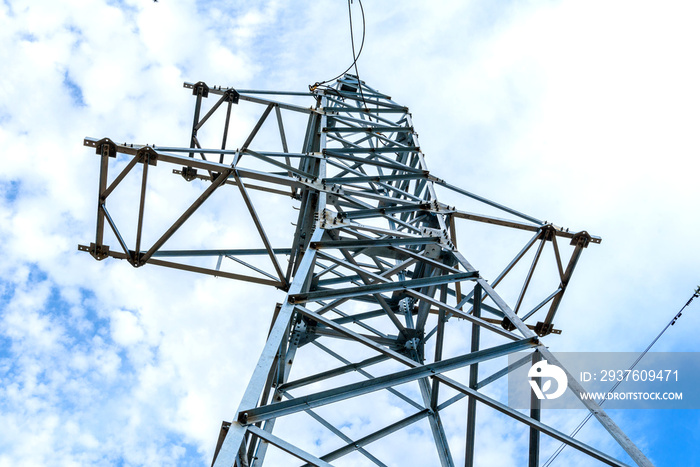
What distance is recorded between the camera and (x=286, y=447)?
218 inches

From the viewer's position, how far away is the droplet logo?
670cm

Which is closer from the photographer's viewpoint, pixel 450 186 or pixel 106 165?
pixel 106 165

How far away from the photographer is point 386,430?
8.97 metres

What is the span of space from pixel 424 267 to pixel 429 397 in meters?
2.18

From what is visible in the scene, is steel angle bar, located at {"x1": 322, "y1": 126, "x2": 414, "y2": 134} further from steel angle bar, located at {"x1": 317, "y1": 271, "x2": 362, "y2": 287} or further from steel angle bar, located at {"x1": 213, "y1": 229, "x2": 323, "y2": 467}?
steel angle bar, located at {"x1": 213, "y1": 229, "x2": 323, "y2": 467}

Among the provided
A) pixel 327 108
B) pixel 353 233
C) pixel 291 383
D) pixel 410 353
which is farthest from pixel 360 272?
pixel 327 108

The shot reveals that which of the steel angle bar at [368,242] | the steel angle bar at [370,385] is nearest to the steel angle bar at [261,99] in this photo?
the steel angle bar at [368,242]

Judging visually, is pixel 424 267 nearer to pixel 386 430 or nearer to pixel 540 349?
pixel 386 430

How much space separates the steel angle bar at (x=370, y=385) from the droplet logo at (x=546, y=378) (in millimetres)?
265

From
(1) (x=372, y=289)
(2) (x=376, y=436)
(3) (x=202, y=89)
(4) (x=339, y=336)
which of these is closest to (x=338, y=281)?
(4) (x=339, y=336)

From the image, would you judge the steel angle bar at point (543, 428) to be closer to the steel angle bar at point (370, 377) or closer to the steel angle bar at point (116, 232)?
the steel angle bar at point (370, 377)

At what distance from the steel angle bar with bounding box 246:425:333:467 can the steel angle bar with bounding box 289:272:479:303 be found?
178cm

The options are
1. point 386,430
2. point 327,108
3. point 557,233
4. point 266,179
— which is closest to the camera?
point 386,430

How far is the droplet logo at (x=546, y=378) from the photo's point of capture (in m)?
6.70
